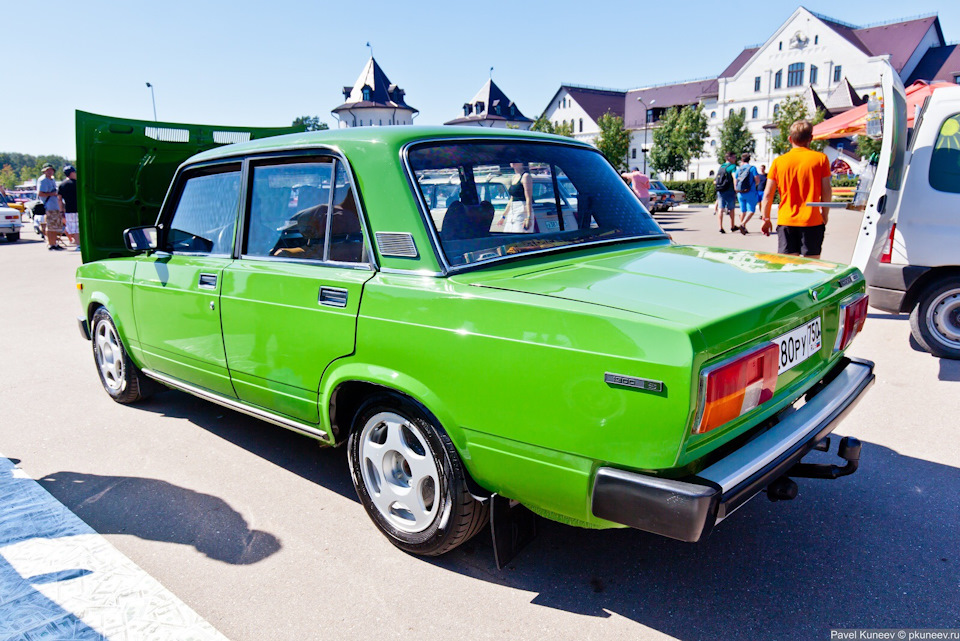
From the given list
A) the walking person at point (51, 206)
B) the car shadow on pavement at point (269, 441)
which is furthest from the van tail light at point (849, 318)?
the walking person at point (51, 206)

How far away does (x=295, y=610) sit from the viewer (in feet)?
8.29

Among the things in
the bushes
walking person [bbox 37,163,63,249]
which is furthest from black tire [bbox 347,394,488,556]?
the bushes

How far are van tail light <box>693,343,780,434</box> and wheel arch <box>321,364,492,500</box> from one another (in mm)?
880

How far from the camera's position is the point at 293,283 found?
3016 mm

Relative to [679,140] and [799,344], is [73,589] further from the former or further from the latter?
[679,140]

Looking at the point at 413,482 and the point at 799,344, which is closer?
the point at 799,344

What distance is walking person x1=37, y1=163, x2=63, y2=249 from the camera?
17.8m

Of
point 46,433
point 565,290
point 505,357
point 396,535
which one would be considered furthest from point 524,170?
point 46,433

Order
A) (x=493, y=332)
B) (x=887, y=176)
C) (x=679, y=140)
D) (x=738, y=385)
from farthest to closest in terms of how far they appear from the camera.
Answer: (x=679, y=140) < (x=887, y=176) < (x=493, y=332) < (x=738, y=385)

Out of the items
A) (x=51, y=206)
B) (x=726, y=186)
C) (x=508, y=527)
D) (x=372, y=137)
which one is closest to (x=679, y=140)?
(x=726, y=186)

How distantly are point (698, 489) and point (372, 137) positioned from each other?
193 centimetres

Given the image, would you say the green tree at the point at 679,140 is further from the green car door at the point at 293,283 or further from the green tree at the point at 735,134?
the green car door at the point at 293,283

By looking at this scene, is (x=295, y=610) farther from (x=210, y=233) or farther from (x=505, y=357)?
(x=210, y=233)

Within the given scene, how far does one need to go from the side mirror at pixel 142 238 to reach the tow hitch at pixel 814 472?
147 inches
